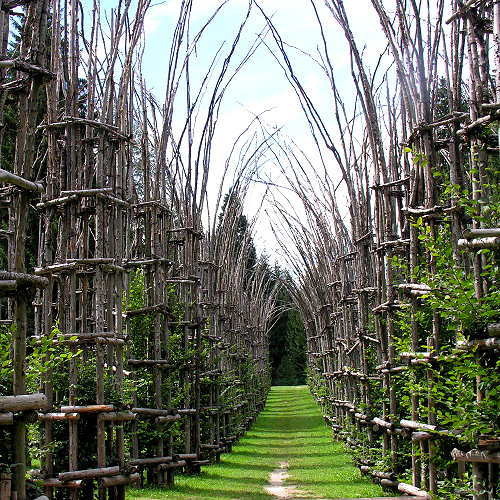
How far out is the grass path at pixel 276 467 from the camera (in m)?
9.55

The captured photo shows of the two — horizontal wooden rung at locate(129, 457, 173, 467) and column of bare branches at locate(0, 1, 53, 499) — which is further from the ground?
column of bare branches at locate(0, 1, 53, 499)

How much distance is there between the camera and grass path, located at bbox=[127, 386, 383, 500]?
9.55 metres

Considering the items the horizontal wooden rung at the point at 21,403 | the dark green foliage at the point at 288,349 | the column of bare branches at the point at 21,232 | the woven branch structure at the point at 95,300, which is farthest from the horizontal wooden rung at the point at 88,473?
the dark green foliage at the point at 288,349

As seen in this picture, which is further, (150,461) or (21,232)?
(150,461)

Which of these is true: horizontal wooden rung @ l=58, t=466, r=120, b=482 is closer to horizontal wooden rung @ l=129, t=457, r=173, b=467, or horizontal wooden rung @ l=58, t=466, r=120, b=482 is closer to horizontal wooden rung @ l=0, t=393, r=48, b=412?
horizontal wooden rung @ l=129, t=457, r=173, b=467

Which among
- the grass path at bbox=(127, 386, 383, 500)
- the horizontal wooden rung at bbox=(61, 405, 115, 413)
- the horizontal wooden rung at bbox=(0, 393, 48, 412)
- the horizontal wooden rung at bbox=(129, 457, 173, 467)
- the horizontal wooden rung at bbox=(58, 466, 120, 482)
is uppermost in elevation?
the horizontal wooden rung at bbox=(0, 393, 48, 412)

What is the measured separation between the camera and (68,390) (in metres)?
7.74

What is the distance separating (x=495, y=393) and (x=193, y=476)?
8.19 m

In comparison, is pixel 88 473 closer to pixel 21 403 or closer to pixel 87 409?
pixel 87 409

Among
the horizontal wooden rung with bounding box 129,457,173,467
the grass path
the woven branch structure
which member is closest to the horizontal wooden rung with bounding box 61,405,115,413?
the woven branch structure

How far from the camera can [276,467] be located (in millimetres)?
13109

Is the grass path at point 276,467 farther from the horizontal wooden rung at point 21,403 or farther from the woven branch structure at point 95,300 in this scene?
the horizontal wooden rung at point 21,403

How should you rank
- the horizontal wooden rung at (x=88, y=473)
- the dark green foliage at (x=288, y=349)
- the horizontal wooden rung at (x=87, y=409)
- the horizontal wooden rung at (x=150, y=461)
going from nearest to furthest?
the horizontal wooden rung at (x=88, y=473) < the horizontal wooden rung at (x=87, y=409) < the horizontal wooden rung at (x=150, y=461) < the dark green foliage at (x=288, y=349)

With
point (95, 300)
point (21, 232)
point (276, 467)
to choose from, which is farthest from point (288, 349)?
point (21, 232)
